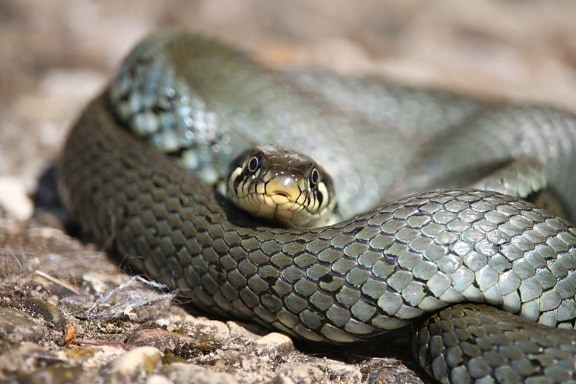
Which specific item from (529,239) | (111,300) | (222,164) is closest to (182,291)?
(111,300)

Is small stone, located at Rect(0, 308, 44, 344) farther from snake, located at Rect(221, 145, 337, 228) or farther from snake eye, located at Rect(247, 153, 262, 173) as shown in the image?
snake eye, located at Rect(247, 153, 262, 173)

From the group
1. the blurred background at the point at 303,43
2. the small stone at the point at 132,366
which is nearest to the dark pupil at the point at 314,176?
the small stone at the point at 132,366

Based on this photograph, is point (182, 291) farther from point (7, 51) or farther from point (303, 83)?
point (7, 51)

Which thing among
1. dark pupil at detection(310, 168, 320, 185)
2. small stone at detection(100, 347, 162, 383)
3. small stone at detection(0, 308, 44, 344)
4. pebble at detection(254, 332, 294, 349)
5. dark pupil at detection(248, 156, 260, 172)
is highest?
A: dark pupil at detection(248, 156, 260, 172)

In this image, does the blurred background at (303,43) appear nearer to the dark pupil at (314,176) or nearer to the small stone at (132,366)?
the dark pupil at (314,176)

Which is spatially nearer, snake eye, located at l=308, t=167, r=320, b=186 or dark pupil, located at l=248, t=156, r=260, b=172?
dark pupil, located at l=248, t=156, r=260, b=172

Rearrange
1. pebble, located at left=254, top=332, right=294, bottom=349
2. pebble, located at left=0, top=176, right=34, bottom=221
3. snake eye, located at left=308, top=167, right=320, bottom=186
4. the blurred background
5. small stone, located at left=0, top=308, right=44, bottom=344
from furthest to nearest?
the blurred background
pebble, located at left=0, top=176, right=34, bottom=221
snake eye, located at left=308, top=167, right=320, bottom=186
pebble, located at left=254, top=332, right=294, bottom=349
small stone, located at left=0, top=308, right=44, bottom=344

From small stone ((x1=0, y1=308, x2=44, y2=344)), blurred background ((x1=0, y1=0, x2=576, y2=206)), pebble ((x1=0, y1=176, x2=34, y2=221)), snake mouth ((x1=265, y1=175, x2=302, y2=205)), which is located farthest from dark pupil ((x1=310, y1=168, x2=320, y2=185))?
blurred background ((x1=0, y1=0, x2=576, y2=206))
